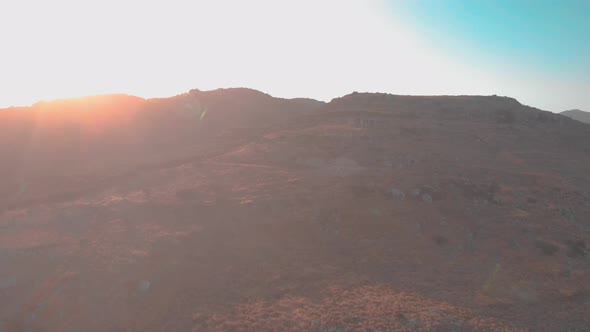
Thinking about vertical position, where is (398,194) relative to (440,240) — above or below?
above

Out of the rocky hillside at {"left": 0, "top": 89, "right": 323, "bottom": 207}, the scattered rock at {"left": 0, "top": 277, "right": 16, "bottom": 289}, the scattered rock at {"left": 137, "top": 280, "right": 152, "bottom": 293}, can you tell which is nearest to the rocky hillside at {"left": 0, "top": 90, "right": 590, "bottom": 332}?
the scattered rock at {"left": 0, "top": 277, "right": 16, "bottom": 289}

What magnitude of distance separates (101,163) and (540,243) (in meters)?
46.7

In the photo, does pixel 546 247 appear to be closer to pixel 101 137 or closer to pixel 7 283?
pixel 7 283

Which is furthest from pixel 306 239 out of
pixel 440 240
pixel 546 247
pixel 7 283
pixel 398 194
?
pixel 7 283

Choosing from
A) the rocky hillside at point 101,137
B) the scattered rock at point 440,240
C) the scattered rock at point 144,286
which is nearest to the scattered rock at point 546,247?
the scattered rock at point 440,240

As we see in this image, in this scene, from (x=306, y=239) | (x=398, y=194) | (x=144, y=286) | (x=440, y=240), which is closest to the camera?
(x=144, y=286)

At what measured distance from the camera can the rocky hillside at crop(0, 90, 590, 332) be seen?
62.3 feet

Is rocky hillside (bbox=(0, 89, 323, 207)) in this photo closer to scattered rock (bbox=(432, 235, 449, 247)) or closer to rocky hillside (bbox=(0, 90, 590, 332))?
rocky hillside (bbox=(0, 90, 590, 332))

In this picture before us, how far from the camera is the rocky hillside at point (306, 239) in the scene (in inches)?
747

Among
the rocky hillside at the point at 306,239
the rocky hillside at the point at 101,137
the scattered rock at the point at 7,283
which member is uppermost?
the rocky hillside at the point at 101,137

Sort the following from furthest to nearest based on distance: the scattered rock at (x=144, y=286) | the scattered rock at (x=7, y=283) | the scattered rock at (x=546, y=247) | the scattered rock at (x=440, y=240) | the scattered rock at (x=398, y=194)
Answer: the scattered rock at (x=398, y=194), the scattered rock at (x=440, y=240), the scattered rock at (x=546, y=247), the scattered rock at (x=7, y=283), the scattered rock at (x=144, y=286)

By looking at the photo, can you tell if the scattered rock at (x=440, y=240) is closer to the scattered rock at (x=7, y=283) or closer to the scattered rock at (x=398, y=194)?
the scattered rock at (x=398, y=194)

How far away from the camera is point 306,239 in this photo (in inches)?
1038

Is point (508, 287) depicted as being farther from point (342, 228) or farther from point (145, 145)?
point (145, 145)
